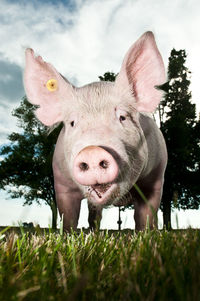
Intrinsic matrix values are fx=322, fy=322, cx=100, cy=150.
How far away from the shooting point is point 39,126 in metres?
24.2

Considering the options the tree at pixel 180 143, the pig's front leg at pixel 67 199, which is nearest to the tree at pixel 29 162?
the tree at pixel 180 143

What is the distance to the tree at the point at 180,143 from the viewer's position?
2203 cm

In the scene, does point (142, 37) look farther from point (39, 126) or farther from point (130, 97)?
point (39, 126)

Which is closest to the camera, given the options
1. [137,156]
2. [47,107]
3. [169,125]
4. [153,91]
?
[137,156]

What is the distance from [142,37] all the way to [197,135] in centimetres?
2158

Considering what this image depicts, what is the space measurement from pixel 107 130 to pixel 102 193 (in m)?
0.66

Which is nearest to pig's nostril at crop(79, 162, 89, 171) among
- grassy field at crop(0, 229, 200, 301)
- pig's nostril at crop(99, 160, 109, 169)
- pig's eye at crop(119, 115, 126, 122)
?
pig's nostril at crop(99, 160, 109, 169)

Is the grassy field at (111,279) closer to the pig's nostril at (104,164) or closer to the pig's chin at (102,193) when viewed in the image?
the pig's nostril at (104,164)

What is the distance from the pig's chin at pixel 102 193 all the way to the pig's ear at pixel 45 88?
1.41 m

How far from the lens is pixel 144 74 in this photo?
434 centimetres

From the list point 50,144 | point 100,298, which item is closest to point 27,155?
point 50,144

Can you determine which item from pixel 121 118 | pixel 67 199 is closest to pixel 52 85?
pixel 121 118

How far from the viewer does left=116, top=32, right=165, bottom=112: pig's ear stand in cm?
410

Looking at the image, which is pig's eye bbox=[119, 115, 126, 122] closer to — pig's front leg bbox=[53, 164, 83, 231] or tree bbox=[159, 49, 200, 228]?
pig's front leg bbox=[53, 164, 83, 231]
